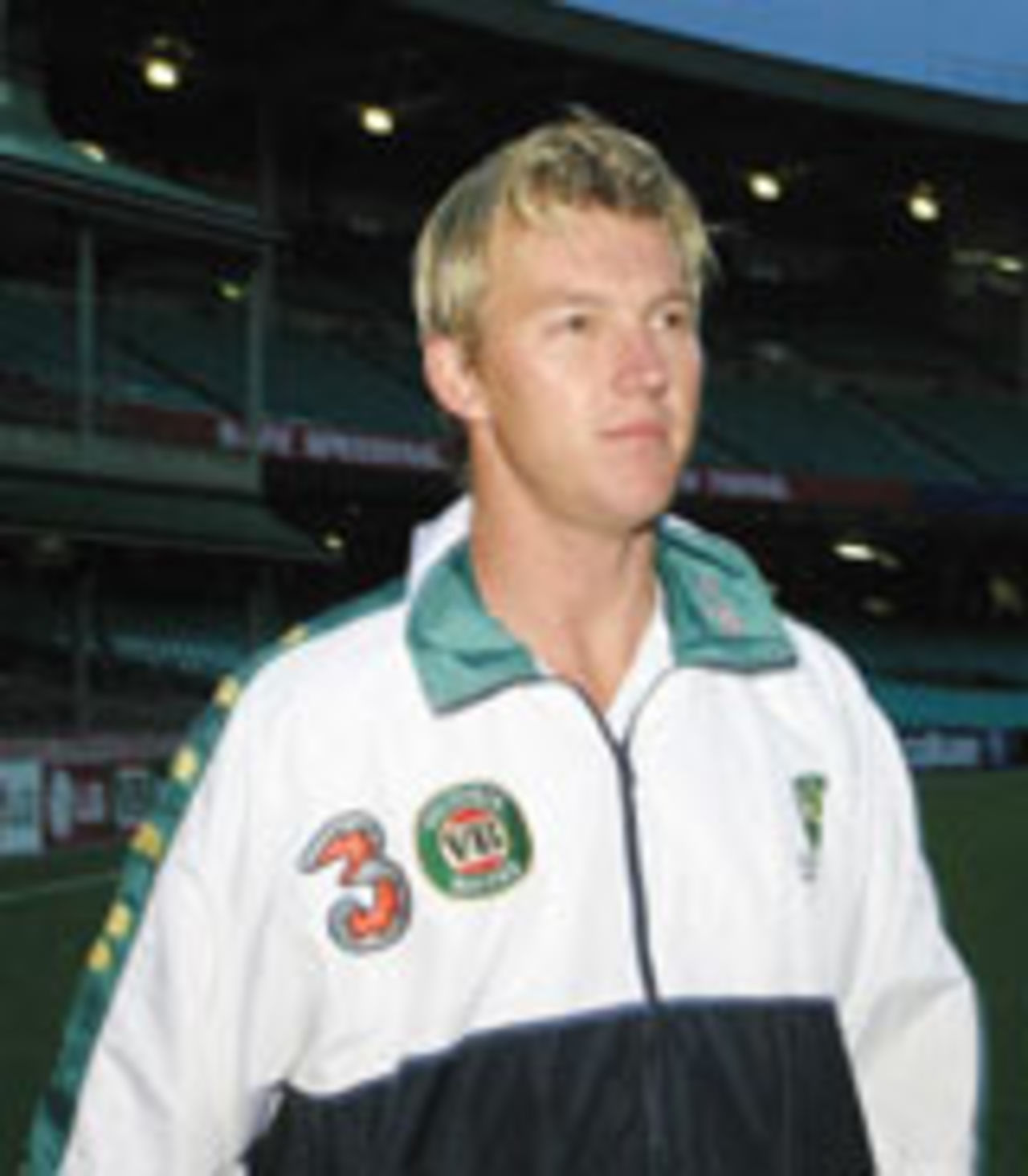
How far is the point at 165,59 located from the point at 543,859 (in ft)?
104

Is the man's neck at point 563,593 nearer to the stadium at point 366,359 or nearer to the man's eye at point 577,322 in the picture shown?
the man's eye at point 577,322

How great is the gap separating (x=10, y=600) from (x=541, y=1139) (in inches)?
1042

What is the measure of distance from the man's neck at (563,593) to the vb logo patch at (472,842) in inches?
8.8

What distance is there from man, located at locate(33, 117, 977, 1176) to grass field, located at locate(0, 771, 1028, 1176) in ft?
17.3

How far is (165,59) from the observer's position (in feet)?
106

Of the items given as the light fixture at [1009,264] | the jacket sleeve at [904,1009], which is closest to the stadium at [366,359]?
the light fixture at [1009,264]

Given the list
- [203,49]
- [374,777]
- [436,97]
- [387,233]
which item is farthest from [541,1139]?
[387,233]

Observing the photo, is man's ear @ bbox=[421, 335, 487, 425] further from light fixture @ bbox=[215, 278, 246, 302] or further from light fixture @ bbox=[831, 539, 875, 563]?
light fixture @ bbox=[831, 539, 875, 563]

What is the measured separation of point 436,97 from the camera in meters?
35.4

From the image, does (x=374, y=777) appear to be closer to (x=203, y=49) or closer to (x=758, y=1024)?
(x=758, y=1024)

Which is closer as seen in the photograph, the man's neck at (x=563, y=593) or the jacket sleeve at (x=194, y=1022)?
the jacket sleeve at (x=194, y=1022)

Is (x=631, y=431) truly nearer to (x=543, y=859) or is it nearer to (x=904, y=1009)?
(x=543, y=859)

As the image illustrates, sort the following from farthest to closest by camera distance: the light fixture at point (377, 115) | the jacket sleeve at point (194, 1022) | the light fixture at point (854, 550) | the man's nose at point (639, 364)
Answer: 1. the light fixture at point (854, 550)
2. the light fixture at point (377, 115)
3. the man's nose at point (639, 364)
4. the jacket sleeve at point (194, 1022)

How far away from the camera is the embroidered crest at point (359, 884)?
8.00 feet
